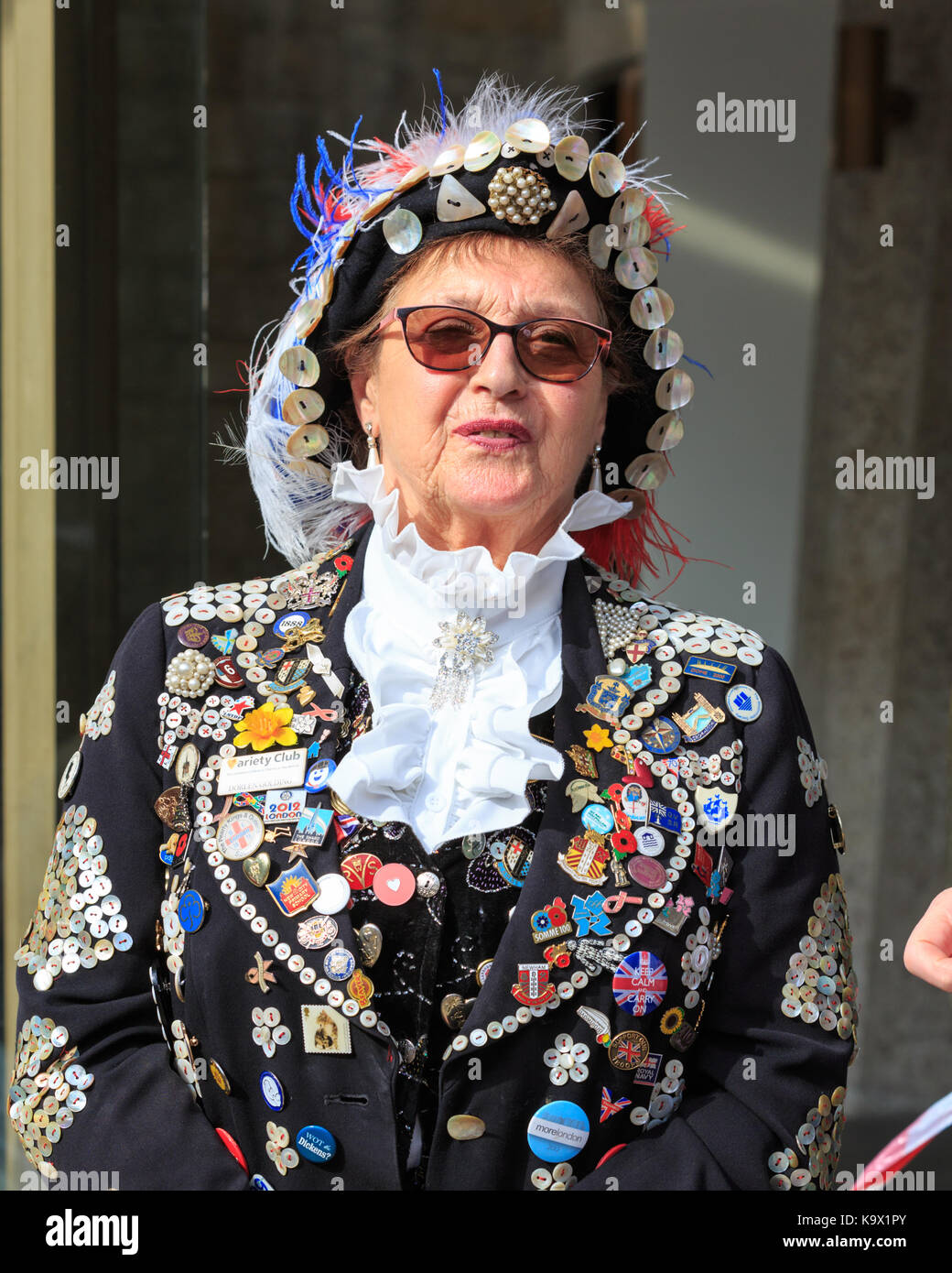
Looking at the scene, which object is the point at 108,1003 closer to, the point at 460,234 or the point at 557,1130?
the point at 557,1130

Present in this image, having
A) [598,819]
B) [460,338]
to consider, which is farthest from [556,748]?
[460,338]

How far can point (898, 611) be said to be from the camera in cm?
502

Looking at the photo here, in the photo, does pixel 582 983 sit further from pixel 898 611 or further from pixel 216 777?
→ pixel 898 611

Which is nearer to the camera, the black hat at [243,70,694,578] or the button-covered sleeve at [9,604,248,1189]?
the button-covered sleeve at [9,604,248,1189]

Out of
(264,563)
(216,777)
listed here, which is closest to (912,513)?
(264,563)

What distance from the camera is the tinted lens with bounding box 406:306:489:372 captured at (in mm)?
2143

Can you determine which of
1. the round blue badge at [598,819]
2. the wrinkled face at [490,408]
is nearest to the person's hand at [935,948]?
the round blue badge at [598,819]

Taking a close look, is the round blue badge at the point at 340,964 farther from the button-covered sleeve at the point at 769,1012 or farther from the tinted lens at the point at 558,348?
the tinted lens at the point at 558,348

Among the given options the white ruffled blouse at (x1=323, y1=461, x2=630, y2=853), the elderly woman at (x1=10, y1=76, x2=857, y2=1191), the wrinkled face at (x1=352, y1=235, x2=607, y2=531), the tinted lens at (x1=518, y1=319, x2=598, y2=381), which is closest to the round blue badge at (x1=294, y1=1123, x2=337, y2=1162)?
the elderly woman at (x1=10, y1=76, x2=857, y2=1191)

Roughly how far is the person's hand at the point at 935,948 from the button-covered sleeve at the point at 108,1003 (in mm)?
943

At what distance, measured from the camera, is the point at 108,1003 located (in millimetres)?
2047

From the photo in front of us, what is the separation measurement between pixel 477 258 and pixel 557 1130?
126 centimetres

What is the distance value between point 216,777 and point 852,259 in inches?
142

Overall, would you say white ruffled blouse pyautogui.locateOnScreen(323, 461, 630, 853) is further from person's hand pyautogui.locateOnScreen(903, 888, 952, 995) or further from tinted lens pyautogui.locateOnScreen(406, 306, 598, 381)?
person's hand pyautogui.locateOnScreen(903, 888, 952, 995)
